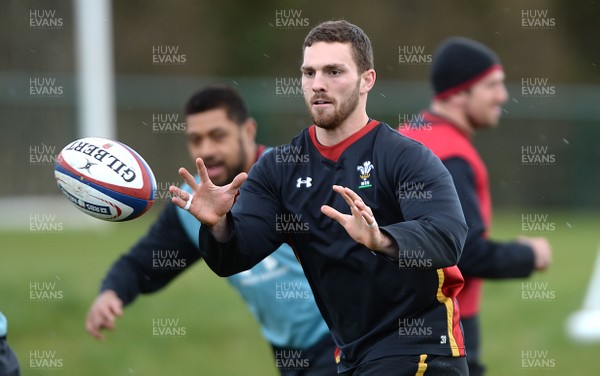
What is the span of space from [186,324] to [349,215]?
19.4ft

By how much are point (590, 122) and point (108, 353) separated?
13702 millimetres

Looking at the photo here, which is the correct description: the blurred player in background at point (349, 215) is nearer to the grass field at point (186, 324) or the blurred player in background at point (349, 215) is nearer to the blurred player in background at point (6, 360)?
the blurred player in background at point (6, 360)

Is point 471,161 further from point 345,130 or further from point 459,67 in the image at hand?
point 345,130

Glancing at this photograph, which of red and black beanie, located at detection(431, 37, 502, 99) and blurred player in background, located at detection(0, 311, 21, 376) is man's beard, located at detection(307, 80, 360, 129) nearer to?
blurred player in background, located at detection(0, 311, 21, 376)

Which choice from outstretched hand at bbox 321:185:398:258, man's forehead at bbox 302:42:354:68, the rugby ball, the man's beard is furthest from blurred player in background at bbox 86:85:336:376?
outstretched hand at bbox 321:185:398:258

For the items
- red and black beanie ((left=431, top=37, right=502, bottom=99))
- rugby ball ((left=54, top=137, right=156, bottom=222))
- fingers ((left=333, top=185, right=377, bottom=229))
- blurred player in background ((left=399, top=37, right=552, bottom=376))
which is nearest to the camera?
fingers ((left=333, top=185, right=377, bottom=229))

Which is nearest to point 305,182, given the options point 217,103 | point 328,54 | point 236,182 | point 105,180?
point 236,182

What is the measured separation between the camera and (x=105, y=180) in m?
5.09

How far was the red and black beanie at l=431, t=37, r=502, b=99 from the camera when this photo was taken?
727 centimetres

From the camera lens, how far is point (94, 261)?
535 inches

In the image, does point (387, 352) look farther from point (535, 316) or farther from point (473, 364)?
point (535, 316)

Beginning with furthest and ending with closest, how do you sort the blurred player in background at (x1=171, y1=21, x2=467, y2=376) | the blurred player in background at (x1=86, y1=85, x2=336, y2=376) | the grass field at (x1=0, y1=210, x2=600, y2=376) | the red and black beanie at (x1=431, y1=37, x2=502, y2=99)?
the grass field at (x1=0, y1=210, x2=600, y2=376)
the red and black beanie at (x1=431, y1=37, x2=502, y2=99)
the blurred player in background at (x1=86, y1=85, x2=336, y2=376)
the blurred player in background at (x1=171, y1=21, x2=467, y2=376)

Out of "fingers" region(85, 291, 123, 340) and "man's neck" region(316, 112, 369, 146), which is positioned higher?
"man's neck" region(316, 112, 369, 146)

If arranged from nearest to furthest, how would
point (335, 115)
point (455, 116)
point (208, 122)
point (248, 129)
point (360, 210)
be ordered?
point (360, 210)
point (335, 115)
point (208, 122)
point (248, 129)
point (455, 116)
